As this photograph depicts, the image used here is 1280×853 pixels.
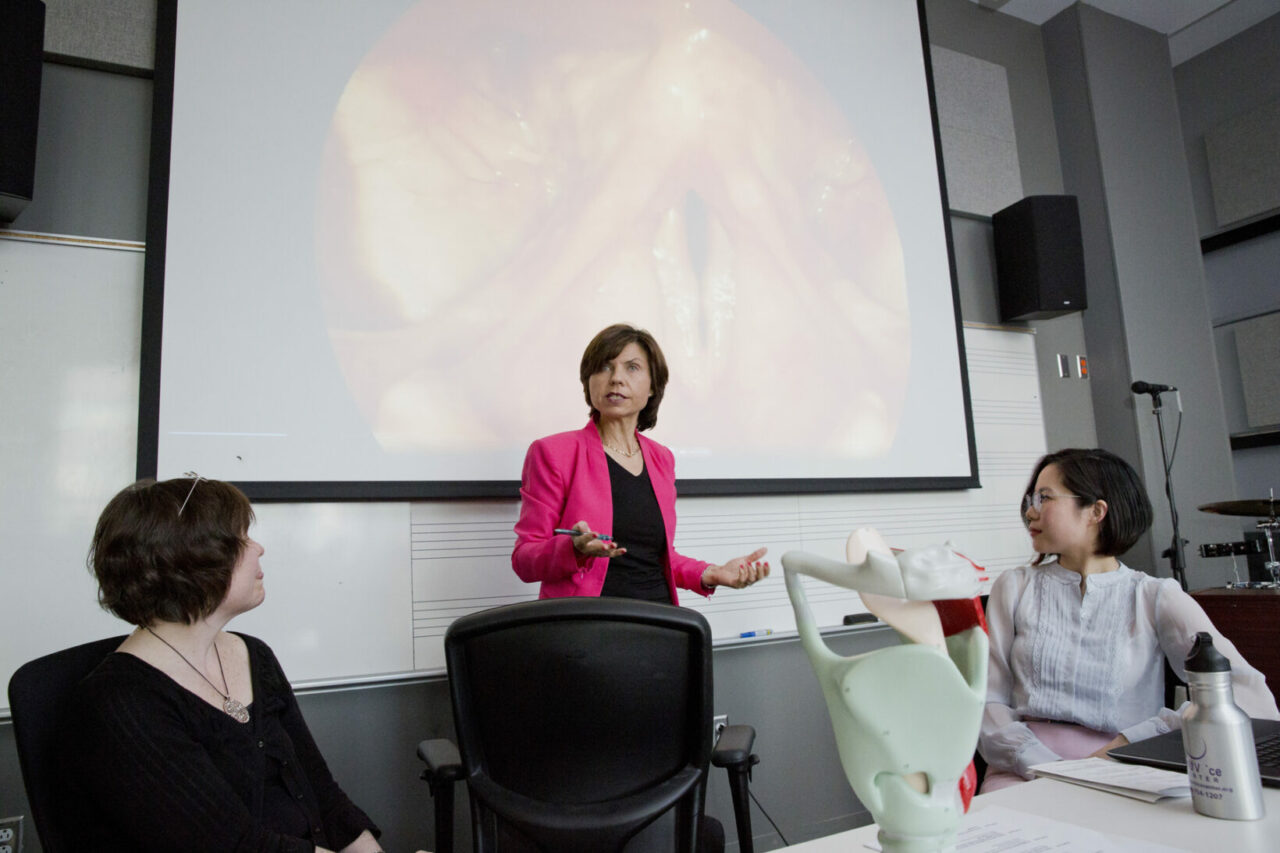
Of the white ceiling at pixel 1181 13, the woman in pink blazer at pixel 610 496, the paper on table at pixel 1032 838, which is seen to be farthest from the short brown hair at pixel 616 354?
the white ceiling at pixel 1181 13

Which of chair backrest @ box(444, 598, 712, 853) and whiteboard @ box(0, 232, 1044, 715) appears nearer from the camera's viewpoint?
chair backrest @ box(444, 598, 712, 853)

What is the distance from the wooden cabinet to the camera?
8.45ft

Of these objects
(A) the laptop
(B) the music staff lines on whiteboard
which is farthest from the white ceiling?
(A) the laptop

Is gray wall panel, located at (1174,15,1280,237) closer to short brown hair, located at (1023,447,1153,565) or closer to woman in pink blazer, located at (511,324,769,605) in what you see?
short brown hair, located at (1023,447,1153,565)

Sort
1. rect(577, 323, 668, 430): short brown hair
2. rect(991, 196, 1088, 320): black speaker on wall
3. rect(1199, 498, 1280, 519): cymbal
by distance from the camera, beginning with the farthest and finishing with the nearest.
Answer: rect(991, 196, 1088, 320): black speaker on wall, rect(1199, 498, 1280, 519): cymbal, rect(577, 323, 668, 430): short brown hair

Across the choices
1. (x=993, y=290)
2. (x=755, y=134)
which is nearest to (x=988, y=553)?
(x=993, y=290)

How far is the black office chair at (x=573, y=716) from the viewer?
4.11ft

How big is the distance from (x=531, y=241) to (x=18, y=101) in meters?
1.26

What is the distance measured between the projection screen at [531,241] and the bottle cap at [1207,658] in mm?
1757

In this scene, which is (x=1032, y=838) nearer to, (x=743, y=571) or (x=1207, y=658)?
(x=1207, y=658)

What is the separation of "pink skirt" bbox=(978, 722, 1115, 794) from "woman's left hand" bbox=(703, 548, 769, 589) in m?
0.52

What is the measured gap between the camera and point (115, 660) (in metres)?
1.20

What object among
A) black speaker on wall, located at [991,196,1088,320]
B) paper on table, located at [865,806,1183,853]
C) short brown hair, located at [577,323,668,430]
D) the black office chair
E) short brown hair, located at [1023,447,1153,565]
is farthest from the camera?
black speaker on wall, located at [991,196,1088,320]

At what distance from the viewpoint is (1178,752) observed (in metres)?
1.19
